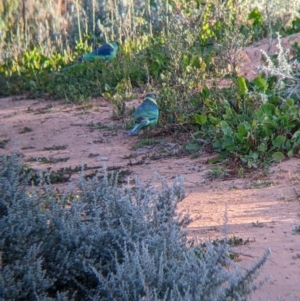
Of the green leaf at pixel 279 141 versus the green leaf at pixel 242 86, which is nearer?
the green leaf at pixel 279 141

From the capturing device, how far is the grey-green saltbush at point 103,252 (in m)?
2.69

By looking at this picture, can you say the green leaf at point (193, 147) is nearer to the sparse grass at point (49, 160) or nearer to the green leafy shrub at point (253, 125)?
the green leafy shrub at point (253, 125)

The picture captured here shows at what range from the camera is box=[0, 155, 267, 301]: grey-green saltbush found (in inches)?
106

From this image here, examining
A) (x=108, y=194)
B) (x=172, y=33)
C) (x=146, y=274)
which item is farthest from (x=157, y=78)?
(x=146, y=274)

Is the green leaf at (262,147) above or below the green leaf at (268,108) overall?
below

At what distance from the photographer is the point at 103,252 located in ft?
10.3

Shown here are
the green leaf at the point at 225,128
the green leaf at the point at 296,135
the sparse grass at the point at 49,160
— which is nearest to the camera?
the green leaf at the point at 296,135

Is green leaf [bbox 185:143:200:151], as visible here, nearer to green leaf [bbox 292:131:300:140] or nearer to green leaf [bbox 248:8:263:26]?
green leaf [bbox 292:131:300:140]

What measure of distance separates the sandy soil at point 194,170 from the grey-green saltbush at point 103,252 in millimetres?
340

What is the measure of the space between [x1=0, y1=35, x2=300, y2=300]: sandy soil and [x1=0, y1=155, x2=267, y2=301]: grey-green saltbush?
0.34 m

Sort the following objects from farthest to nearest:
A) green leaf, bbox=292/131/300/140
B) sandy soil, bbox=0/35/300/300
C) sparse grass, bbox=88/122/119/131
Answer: sparse grass, bbox=88/122/119/131 → green leaf, bbox=292/131/300/140 → sandy soil, bbox=0/35/300/300

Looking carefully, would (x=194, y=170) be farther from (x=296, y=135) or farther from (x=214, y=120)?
(x=296, y=135)

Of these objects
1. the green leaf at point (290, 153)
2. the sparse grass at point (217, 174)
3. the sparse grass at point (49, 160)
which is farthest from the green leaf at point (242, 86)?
the sparse grass at point (49, 160)

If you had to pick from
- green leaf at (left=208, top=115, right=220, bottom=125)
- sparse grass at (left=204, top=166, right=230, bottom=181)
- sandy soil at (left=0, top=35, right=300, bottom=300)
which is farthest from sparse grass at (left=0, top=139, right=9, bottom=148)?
sparse grass at (left=204, top=166, right=230, bottom=181)
